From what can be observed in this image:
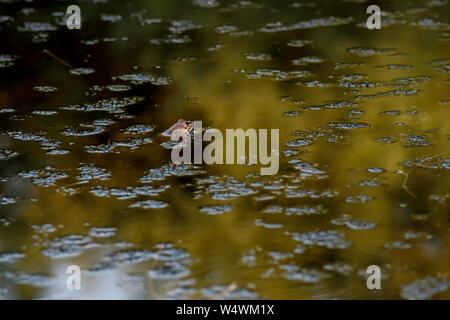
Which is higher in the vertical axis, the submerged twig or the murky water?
the submerged twig

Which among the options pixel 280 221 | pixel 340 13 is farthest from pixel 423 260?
pixel 340 13

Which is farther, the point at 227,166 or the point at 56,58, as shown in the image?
the point at 56,58

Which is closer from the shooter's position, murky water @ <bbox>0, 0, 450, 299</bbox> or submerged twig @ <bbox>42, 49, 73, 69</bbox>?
murky water @ <bbox>0, 0, 450, 299</bbox>

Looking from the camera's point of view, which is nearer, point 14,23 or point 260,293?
point 260,293

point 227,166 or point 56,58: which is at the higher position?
point 56,58

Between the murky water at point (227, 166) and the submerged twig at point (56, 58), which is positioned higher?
the submerged twig at point (56, 58)

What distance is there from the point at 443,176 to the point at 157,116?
107 centimetres

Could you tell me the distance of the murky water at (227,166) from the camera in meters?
1.58

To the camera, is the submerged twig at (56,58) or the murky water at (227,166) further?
the submerged twig at (56,58)

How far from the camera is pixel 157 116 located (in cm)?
252

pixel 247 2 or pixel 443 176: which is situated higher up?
pixel 247 2

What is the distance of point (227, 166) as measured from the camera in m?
2.07

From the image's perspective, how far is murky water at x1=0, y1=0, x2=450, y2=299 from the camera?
62.2 inches
